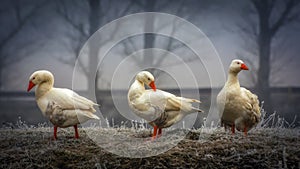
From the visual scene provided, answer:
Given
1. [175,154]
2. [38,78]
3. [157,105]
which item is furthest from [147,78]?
[38,78]

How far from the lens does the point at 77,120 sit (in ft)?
8.09

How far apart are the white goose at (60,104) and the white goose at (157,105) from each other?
298 millimetres

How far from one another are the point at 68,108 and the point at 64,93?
0.13m

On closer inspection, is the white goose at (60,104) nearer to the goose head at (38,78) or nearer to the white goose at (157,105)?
the goose head at (38,78)

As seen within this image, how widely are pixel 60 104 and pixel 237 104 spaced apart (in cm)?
121

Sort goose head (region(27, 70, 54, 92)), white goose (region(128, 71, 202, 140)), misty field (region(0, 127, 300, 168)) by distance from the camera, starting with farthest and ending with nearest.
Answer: goose head (region(27, 70, 54, 92))
white goose (region(128, 71, 202, 140))
misty field (region(0, 127, 300, 168))

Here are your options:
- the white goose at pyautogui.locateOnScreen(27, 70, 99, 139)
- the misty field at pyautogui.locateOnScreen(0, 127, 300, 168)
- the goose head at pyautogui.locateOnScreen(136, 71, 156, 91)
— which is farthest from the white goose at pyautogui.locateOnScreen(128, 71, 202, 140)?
the white goose at pyautogui.locateOnScreen(27, 70, 99, 139)

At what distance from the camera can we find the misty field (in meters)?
2.15

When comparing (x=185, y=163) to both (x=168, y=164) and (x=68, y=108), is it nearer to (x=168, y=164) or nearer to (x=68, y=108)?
(x=168, y=164)

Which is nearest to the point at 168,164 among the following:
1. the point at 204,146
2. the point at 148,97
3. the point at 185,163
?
the point at 185,163

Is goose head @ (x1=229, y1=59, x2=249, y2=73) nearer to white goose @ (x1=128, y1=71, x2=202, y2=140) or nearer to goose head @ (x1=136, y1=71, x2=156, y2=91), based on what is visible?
white goose @ (x1=128, y1=71, x2=202, y2=140)

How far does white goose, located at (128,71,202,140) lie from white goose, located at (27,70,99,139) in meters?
0.30

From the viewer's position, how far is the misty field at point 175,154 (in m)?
2.15

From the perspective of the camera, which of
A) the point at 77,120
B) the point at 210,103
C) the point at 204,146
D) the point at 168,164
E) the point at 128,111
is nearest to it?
the point at 168,164
